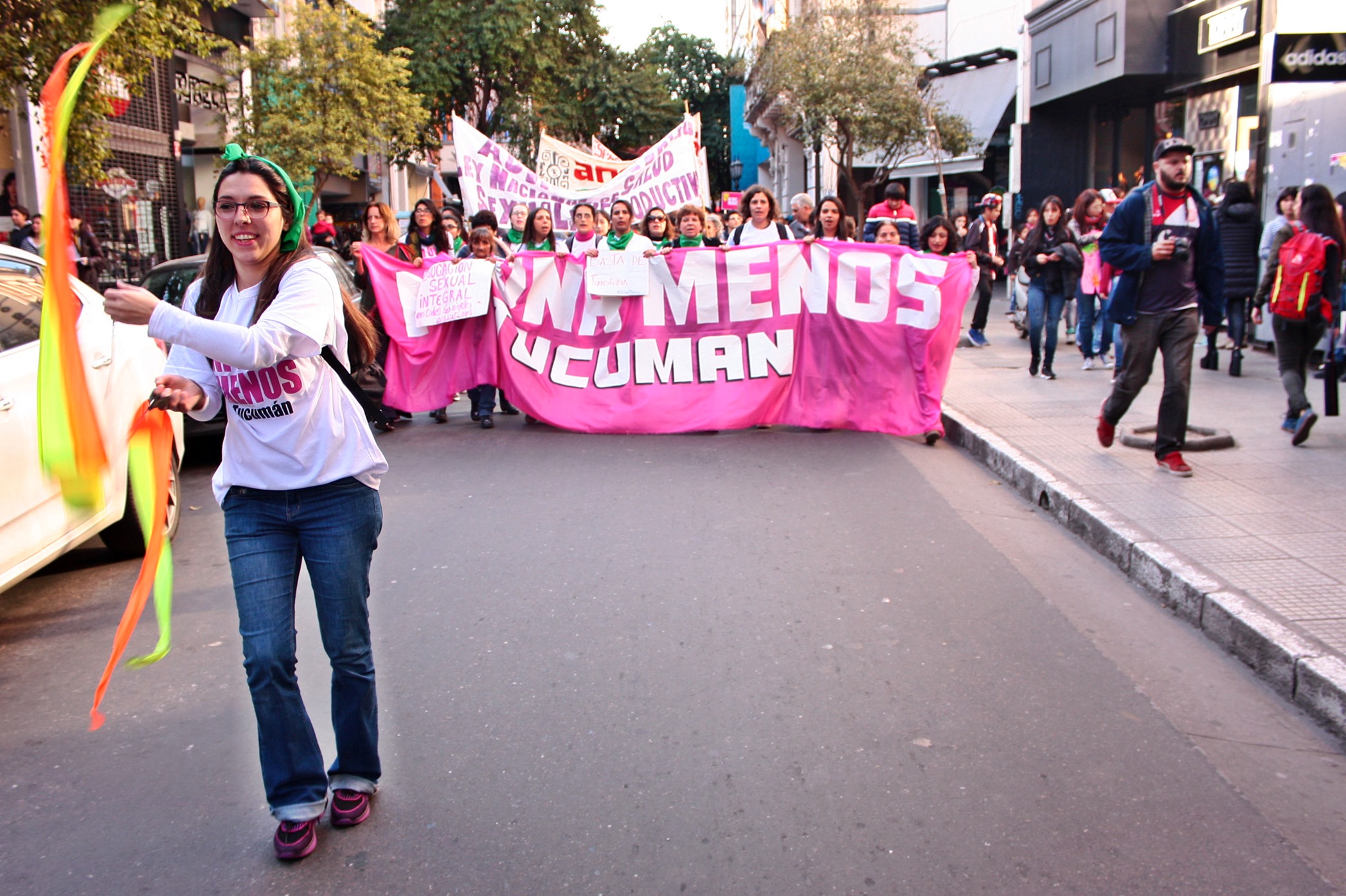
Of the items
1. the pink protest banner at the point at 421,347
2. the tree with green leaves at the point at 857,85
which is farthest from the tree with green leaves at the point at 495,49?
the pink protest banner at the point at 421,347

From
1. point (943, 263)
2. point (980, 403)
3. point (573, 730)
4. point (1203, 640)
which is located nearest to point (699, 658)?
point (573, 730)

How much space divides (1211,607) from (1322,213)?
15.2 feet

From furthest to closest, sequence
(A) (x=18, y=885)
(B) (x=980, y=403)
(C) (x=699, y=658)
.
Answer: (B) (x=980, y=403)
(C) (x=699, y=658)
(A) (x=18, y=885)

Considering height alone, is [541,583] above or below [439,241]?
below

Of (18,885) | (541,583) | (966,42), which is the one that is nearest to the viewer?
(18,885)

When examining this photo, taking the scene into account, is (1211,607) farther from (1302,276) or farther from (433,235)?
(433,235)

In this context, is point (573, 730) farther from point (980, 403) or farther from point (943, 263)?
point (980, 403)

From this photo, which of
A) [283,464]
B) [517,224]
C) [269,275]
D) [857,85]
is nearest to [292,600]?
[283,464]

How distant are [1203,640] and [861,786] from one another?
212cm

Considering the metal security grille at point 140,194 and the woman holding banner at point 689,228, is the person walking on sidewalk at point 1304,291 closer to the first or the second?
the woman holding banner at point 689,228

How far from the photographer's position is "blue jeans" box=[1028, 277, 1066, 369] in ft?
39.1

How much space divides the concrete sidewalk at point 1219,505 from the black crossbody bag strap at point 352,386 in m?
3.25

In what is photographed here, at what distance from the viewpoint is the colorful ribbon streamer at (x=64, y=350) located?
2629 millimetres

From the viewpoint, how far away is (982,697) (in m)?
4.20
